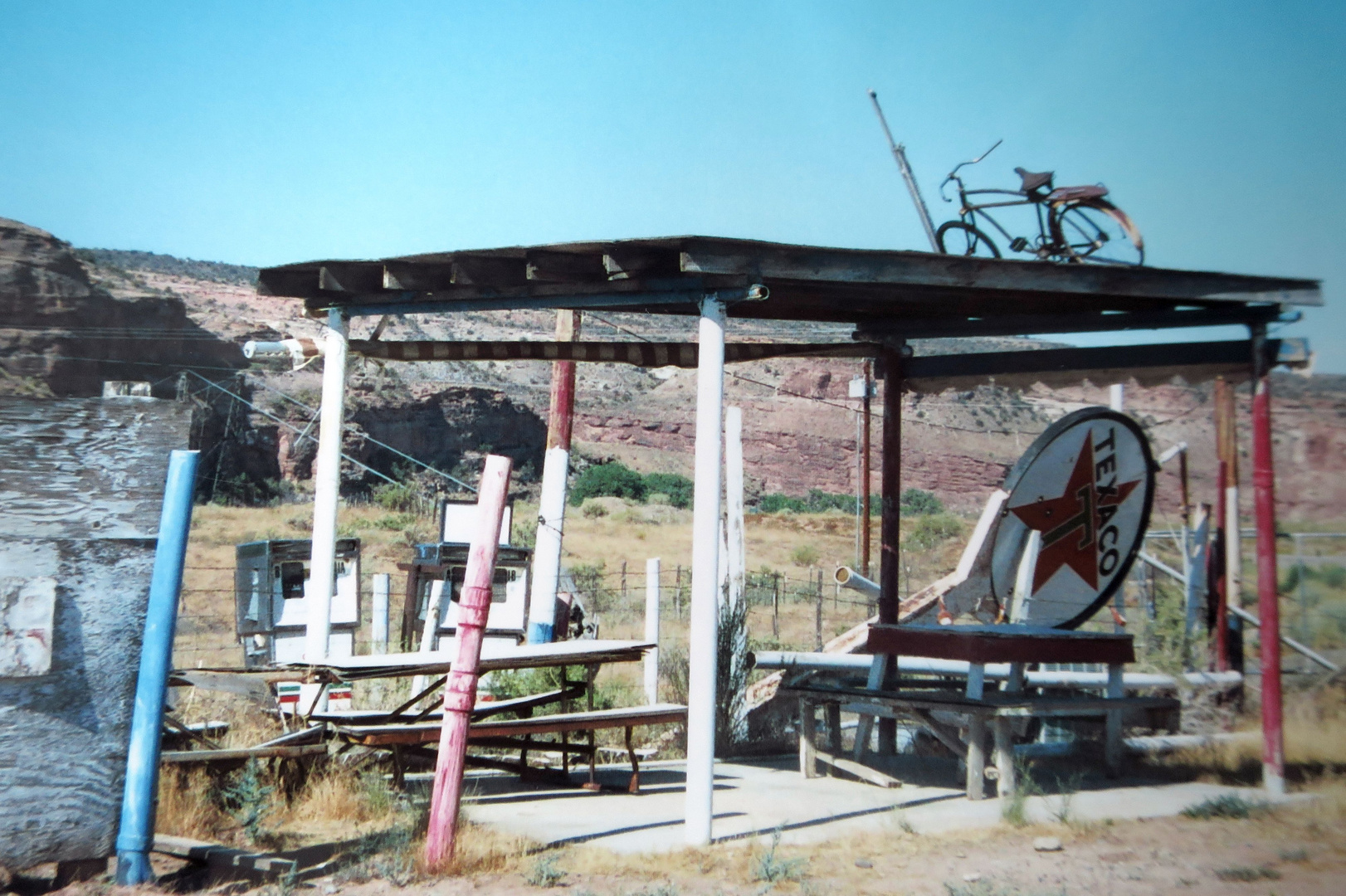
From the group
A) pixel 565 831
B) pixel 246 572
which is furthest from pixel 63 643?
pixel 246 572

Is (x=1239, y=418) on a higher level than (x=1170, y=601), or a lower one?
higher

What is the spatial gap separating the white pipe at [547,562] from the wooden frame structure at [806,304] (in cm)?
245

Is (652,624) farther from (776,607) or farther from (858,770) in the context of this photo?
(776,607)

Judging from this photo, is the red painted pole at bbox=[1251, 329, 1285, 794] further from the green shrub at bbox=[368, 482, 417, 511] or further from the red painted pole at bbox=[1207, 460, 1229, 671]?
the green shrub at bbox=[368, 482, 417, 511]

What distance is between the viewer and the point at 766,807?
6656mm

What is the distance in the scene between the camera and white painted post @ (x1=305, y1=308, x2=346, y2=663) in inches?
275

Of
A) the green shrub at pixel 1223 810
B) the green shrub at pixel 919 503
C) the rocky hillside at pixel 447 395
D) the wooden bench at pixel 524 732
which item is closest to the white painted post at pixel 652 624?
the wooden bench at pixel 524 732

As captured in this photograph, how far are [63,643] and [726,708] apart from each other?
18.1 ft

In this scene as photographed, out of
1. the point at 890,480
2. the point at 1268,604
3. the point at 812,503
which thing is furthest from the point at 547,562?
the point at 812,503

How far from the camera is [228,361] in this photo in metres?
46.9

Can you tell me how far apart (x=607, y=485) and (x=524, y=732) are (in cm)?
3825

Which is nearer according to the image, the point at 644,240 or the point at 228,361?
the point at 644,240

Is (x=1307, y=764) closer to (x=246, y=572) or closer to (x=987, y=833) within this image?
(x=987, y=833)

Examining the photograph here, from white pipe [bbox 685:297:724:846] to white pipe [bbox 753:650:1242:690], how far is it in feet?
9.59
